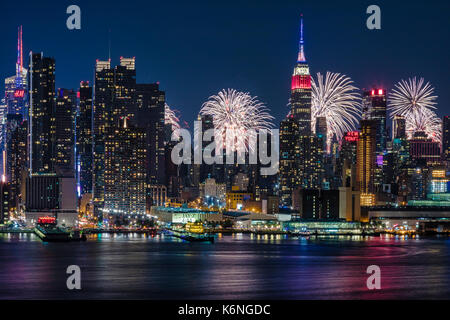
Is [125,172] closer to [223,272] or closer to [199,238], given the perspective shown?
[199,238]

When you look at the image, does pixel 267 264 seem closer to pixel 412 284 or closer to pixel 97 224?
pixel 412 284

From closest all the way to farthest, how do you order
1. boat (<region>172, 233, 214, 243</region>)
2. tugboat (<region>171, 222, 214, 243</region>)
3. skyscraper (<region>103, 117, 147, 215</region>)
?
boat (<region>172, 233, 214, 243</region>) < tugboat (<region>171, 222, 214, 243</region>) < skyscraper (<region>103, 117, 147, 215</region>)

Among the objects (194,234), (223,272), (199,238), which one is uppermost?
(223,272)

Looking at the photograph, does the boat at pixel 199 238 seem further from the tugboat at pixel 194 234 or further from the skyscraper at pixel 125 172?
the skyscraper at pixel 125 172

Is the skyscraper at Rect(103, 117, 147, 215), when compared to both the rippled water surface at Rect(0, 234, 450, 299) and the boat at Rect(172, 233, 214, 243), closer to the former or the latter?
the boat at Rect(172, 233, 214, 243)

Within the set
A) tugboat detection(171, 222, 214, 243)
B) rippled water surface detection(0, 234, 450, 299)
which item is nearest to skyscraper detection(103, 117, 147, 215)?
tugboat detection(171, 222, 214, 243)

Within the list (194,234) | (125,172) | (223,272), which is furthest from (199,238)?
(125,172)
